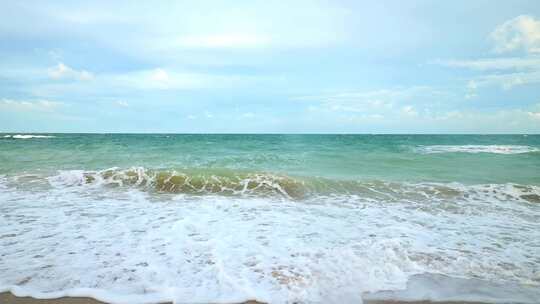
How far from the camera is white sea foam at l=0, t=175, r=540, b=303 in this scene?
3.74 meters

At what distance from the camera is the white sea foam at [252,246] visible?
3.74 metres

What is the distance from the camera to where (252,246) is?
16.7ft

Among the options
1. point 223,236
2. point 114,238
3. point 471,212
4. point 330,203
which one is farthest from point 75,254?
point 471,212

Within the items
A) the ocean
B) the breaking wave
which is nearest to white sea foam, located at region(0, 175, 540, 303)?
the ocean

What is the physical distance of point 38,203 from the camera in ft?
26.0

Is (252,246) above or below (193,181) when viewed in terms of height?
below

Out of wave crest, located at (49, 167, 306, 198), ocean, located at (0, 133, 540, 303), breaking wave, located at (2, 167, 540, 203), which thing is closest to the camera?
ocean, located at (0, 133, 540, 303)

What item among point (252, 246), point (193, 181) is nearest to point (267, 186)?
point (193, 181)

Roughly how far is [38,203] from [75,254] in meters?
4.37

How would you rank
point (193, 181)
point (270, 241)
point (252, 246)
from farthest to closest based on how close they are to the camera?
point (193, 181) → point (270, 241) → point (252, 246)

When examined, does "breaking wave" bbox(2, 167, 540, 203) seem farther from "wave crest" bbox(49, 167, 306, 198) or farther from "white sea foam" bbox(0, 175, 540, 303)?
"white sea foam" bbox(0, 175, 540, 303)

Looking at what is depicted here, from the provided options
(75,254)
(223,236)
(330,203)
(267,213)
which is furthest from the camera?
(330,203)

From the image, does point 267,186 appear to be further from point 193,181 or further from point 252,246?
point 252,246

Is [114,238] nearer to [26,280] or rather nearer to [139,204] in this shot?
[26,280]
